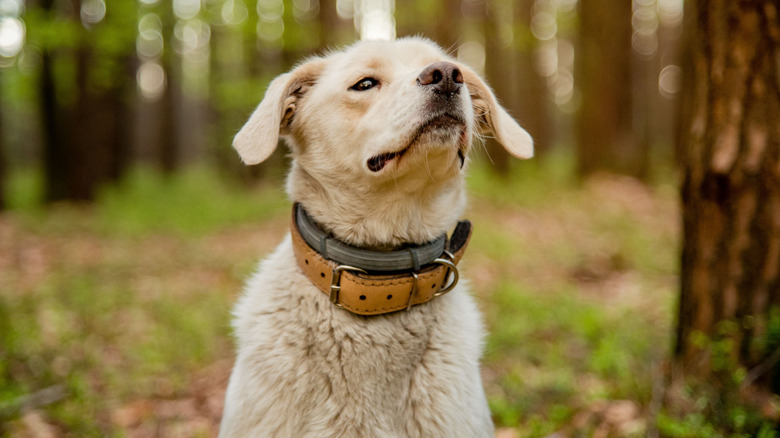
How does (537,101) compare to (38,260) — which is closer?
(38,260)

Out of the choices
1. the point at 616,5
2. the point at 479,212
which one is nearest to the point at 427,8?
the point at 616,5

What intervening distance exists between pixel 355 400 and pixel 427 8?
41.2ft

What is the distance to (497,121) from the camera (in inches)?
106

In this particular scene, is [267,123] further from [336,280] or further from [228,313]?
[228,313]

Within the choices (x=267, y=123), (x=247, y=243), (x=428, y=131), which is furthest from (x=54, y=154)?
(x=428, y=131)

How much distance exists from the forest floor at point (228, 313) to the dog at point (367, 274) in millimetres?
1365

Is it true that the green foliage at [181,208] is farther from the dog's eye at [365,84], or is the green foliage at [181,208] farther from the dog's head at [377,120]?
the dog's eye at [365,84]

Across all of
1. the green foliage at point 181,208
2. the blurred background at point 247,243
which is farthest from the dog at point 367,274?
the green foliage at point 181,208

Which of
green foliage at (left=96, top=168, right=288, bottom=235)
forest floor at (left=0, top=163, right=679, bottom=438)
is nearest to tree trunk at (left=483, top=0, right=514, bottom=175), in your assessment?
forest floor at (left=0, top=163, right=679, bottom=438)

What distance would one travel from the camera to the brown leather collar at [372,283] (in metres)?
2.21

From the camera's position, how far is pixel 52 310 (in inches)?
217

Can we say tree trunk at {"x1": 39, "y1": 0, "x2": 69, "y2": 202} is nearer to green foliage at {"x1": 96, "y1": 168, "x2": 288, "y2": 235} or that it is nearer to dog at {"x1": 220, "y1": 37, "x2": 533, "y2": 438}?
green foliage at {"x1": 96, "y1": 168, "x2": 288, "y2": 235}

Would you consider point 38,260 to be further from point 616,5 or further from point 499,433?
point 616,5

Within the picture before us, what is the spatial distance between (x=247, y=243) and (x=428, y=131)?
7.43 m
